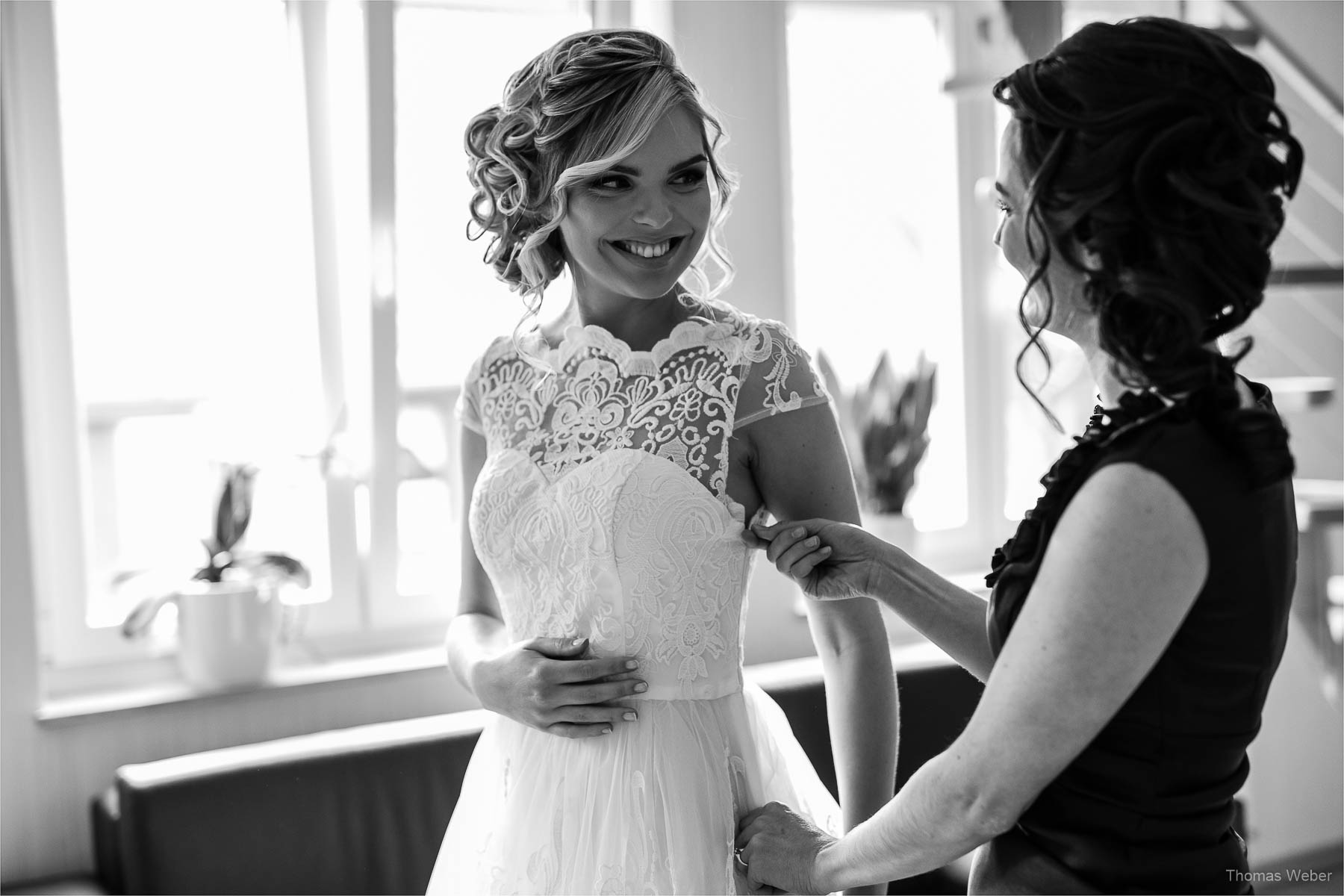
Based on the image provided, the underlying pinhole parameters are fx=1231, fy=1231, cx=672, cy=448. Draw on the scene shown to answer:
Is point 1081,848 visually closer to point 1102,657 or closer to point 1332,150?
point 1102,657

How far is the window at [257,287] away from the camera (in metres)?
2.54

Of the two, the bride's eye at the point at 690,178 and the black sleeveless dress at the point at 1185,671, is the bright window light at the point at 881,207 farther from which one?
the black sleeveless dress at the point at 1185,671

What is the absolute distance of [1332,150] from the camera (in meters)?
3.74

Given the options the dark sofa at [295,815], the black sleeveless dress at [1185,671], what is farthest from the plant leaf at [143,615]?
the black sleeveless dress at [1185,671]

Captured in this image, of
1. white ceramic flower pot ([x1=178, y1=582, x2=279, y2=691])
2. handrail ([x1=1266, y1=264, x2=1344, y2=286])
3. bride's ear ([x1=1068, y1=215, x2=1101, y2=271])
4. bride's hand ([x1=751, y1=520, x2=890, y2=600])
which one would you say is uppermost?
handrail ([x1=1266, y1=264, x2=1344, y2=286])

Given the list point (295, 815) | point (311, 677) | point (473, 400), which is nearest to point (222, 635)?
point (311, 677)

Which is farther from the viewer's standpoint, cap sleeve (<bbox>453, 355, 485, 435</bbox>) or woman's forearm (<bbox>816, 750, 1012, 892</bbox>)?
cap sleeve (<bbox>453, 355, 485, 435</bbox>)

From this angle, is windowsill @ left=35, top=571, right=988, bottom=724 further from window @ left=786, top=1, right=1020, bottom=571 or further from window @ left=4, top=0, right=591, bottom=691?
window @ left=786, top=1, right=1020, bottom=571

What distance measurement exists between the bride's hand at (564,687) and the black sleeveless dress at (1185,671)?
553 mm

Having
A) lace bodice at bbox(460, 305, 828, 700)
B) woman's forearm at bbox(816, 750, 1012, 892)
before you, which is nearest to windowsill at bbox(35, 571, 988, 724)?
lace bodice at bbox(460, 305, 828, 700)

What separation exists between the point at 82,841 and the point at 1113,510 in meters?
2.15

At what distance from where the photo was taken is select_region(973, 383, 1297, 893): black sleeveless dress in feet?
3.10

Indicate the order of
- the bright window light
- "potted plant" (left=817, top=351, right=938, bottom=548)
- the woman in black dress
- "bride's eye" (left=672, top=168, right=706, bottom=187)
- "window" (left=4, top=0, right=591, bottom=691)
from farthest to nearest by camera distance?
the bright window light, "potted plant" (left=817, top=351, right=938, bottom=548), "window" (left=4, top=0, right=591, bottom=691), "bride's eye" (left=672, top=168, right=706, bottom=187), the woman in black dress

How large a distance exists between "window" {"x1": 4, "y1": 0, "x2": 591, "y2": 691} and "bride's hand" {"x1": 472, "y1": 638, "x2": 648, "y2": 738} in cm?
131
